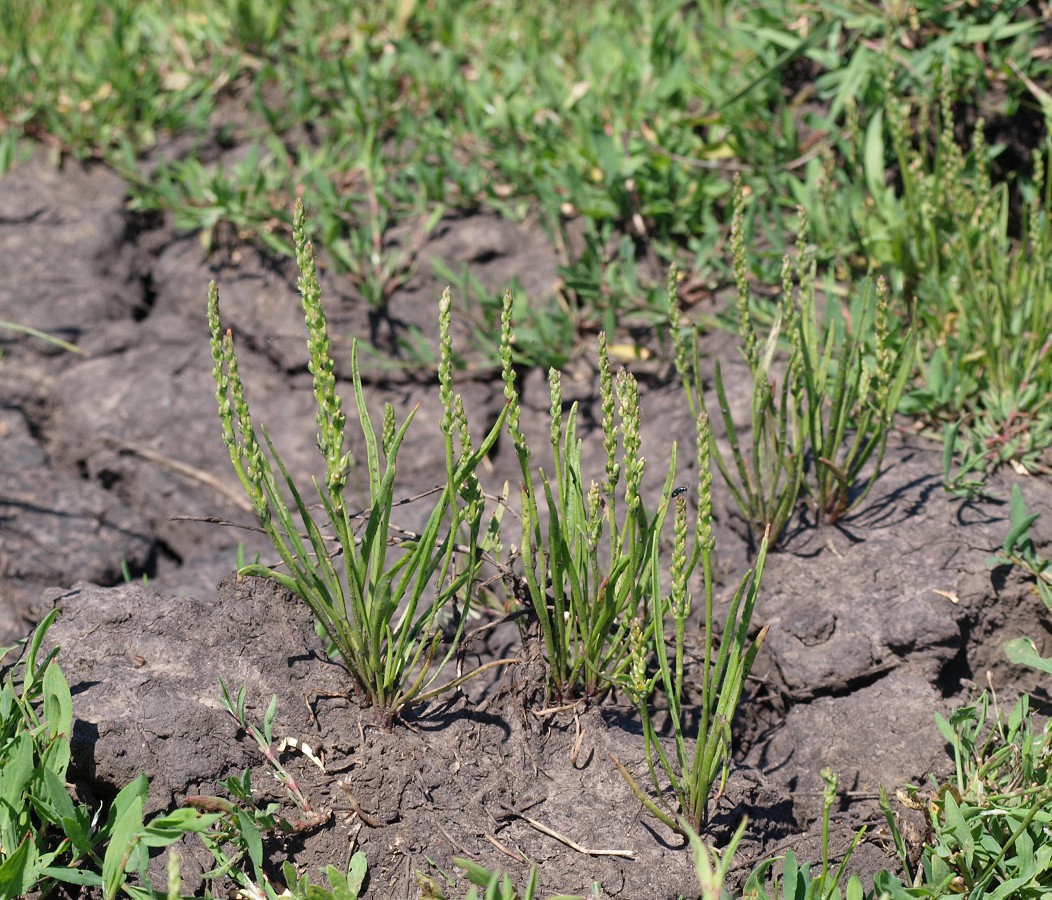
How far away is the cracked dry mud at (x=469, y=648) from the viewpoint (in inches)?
67.4

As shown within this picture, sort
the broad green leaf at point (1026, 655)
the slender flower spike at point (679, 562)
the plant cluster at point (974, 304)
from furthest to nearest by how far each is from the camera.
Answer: the plant cluster at point (974, 304)
the broad green leaf at point (1026, 655)
the slender flower spike at point (679, 562)

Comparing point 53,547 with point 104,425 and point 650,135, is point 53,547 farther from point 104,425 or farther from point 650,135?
point 650,135

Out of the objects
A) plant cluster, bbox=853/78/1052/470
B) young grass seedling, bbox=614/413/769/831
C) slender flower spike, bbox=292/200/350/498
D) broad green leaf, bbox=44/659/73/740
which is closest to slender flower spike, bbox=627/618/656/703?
young grass seedling, bbox=614/413/769/831

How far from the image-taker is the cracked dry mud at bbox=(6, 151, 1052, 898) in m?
1.71

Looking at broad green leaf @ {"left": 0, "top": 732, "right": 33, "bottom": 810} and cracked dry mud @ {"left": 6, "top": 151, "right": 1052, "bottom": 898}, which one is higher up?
broad green leaf @ {"left": 0, "top": 732, "right": 33, "bottom": 810}

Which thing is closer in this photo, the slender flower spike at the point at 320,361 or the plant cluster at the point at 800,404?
the slender flower spike at the point at 320,361

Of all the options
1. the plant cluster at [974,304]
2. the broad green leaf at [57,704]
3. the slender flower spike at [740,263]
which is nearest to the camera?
the broad green leaf at [57,704]

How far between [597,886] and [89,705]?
861 mm

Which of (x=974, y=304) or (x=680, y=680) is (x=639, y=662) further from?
(x=974, y=304)

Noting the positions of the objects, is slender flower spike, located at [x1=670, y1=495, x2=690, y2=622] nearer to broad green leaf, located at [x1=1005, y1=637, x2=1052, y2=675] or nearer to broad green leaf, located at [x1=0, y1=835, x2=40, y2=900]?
broad green leaf, located at [x1=1005, y1=637, x2=1052, y2=675]

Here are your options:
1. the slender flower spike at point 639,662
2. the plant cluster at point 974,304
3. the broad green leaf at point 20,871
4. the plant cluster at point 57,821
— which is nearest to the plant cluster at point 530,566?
the slender flower spike at point 639,662

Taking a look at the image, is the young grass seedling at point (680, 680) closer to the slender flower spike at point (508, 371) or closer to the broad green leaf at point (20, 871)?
the slender flower spike at point (508, 371)

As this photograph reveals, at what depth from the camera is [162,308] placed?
3.36 meters

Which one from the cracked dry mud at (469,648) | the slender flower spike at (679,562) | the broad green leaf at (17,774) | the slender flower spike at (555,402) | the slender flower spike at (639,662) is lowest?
the cracked dry mud at (469,648)
